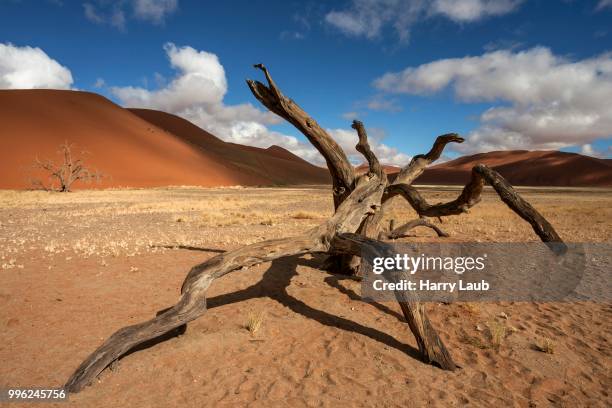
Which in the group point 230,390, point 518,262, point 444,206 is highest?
point 444,206

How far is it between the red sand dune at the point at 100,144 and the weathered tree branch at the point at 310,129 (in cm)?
4062

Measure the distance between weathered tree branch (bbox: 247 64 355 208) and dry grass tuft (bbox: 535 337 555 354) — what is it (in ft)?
10.7

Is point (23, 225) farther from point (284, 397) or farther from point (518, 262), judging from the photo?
point (518, 262)

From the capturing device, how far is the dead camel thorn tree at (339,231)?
3408 mm

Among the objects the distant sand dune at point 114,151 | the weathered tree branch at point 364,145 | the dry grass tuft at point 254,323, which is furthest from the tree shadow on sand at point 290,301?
the distant sand dune at point 114,151

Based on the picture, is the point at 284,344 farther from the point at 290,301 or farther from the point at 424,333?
the point at 424,333

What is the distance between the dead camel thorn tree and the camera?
3408mm

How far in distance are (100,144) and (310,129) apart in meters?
56.0

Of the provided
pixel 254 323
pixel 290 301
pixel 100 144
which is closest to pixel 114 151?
pixel 100 144

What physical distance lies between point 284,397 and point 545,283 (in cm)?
509

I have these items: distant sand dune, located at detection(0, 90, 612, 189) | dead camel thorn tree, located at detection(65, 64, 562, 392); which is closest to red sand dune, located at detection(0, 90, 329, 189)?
distant sand dune, located at detection(0, 90, 612, 189)

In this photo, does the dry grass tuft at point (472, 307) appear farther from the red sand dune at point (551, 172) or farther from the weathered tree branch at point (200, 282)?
the red sand dune at point (551, 172)

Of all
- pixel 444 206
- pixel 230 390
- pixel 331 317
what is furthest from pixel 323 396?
pixel 444 206

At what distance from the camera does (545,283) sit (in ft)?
19.8
